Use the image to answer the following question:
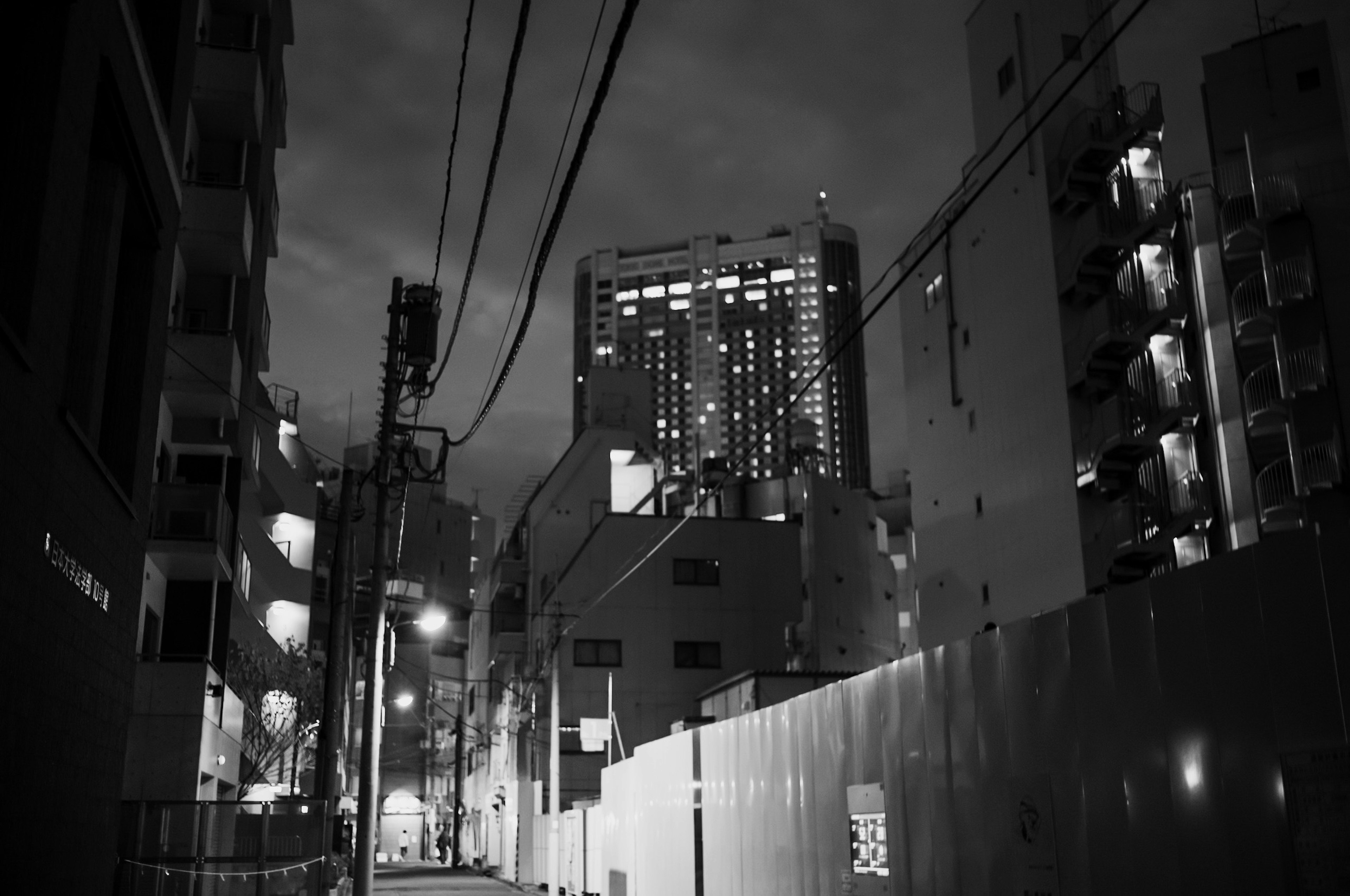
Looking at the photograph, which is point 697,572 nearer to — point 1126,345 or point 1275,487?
point 1126,345

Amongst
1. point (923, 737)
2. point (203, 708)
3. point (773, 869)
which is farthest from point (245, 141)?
point (923, 737)

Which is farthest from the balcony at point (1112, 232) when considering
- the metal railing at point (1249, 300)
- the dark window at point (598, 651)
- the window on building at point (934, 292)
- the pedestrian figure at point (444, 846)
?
the pedestrian figure at point (444, 846)

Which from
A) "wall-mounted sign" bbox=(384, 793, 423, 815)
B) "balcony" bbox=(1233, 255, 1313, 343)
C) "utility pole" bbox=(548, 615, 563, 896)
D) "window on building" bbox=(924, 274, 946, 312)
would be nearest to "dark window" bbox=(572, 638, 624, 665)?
"utility pole" bbox=(548, 615, 563, 896)

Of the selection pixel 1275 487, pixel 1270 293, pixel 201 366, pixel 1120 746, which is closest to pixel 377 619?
pixel 201 366

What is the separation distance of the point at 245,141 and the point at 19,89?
74.5ft

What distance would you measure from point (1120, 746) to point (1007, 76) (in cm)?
3825

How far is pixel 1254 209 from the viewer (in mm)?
36625

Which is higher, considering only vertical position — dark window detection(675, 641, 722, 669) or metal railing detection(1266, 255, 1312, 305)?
metal railing detection(1266, 255, 1312, 305)

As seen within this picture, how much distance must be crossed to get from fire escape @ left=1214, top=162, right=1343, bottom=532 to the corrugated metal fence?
76.1ft

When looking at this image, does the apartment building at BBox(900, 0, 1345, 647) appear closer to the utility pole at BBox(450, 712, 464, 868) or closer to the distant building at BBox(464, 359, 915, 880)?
the distant building at BBox(464, 359, 915, 880)

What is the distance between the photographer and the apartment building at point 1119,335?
35.2 m

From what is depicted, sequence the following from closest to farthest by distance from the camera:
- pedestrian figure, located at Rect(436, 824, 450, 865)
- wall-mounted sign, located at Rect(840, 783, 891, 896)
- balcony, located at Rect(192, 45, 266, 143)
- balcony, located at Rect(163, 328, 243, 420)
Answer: wall-mounted sign, located at Rect(840, 783, 891, 896)
balcony, located at Rect(163, 328, 243, 420)
balcony, located at Rect(192, 45, 266, 143)
pedestrian figure, located at Rect(436, 824, 450, 865)

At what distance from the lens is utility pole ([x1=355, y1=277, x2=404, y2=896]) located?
746 inches

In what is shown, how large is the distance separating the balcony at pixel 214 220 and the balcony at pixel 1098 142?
84.2 feet
